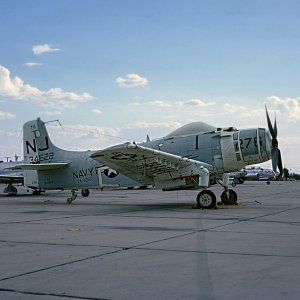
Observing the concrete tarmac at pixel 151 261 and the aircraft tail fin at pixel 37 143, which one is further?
the aircraft tail fin at pixel 37 143

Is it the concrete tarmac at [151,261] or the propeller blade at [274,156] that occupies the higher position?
the propeller blade at [274,156]

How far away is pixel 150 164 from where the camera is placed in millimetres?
16469

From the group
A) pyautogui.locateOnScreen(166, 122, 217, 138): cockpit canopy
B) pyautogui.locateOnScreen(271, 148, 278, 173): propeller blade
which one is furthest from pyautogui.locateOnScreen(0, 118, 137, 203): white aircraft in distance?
pyautogui.locateOnScreen(271, 148, 278, 173): propeller blade

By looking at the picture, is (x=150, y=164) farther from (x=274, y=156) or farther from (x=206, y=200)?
(x=274, y=156)

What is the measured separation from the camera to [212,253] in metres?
6.72

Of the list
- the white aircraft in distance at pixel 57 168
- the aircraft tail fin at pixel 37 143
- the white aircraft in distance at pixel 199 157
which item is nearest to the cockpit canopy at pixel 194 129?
the white aircraft in distance at pixel 199 157

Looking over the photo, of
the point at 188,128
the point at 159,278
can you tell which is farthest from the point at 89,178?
the point at 159,278

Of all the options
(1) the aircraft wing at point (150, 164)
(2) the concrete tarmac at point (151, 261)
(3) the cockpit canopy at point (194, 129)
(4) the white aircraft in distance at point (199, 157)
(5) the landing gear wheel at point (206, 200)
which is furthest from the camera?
(3) the cockpit canopy at point (194, 129)

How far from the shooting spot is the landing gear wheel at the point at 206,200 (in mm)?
15695

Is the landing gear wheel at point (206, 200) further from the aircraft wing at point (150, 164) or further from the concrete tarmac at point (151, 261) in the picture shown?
the concrete tarmac at point (151, 261)

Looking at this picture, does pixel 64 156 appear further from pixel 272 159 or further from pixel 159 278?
pixel 159 278

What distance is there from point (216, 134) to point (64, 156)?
7.97 meters

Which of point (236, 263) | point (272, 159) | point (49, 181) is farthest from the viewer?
point (49, 181)

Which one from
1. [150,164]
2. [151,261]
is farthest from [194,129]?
[151,261]
